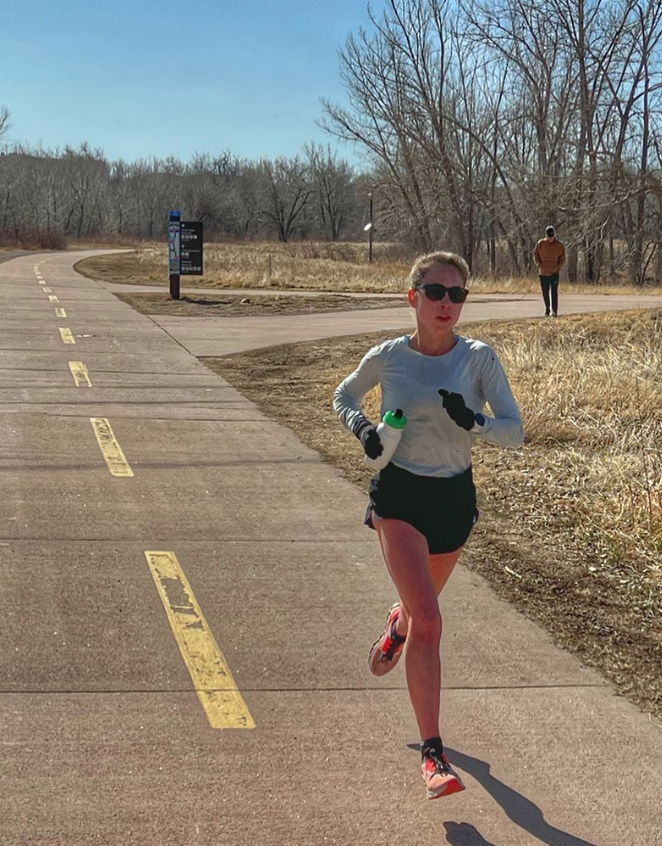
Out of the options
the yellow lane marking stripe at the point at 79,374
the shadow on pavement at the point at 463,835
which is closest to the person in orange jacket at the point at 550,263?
the yellow lane marking stripe at the point at 79,374

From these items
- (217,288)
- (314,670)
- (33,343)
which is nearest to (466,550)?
(314,670)

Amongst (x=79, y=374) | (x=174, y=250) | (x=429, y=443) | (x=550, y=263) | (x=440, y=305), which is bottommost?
(x=79, y=374)

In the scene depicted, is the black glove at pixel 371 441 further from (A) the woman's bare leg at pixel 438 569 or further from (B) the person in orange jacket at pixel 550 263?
(B) the person in orange jacket at pixel 550 263

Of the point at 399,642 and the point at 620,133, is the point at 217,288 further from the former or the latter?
the point at 399,642

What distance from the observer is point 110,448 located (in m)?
8.77

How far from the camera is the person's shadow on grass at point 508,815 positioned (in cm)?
318

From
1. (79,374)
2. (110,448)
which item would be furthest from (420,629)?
(79,374)

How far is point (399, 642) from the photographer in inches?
155

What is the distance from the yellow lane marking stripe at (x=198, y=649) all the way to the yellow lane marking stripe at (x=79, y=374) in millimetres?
6621

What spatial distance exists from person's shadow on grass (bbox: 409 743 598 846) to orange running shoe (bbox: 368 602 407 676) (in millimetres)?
464

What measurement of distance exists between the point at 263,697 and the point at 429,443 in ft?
4.27

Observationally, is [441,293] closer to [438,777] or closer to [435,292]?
[435,292]

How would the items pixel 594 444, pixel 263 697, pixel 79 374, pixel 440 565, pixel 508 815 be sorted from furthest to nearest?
pixel 79 374
pixel 594 444
pixel 263 697
pixel 440 565
pixel 508 815

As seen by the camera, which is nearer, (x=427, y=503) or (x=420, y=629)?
(x=420, y=629)
